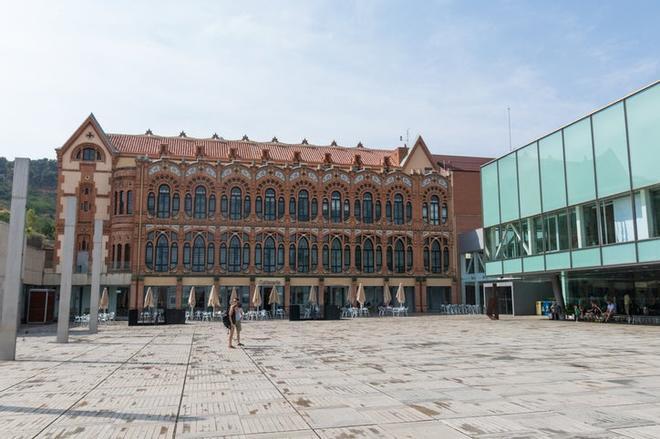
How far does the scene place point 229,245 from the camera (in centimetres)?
5012

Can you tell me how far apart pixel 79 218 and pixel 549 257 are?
40126mm

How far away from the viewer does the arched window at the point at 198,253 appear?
161 ft

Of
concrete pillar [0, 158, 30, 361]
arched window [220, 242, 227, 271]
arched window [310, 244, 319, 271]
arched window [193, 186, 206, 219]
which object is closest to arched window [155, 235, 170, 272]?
arched window [193, 186, 206, 219]

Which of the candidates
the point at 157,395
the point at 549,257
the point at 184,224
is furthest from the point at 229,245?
the point at 157,395

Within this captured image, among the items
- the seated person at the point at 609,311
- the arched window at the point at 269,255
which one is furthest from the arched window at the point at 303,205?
the seated person at the point at 609,311

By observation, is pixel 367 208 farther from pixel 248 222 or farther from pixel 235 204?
pixel 235 204

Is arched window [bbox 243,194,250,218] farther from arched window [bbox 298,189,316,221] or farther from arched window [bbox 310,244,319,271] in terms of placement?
arched window [bbox 310,244,319,271]

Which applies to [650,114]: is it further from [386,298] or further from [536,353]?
[386,298]

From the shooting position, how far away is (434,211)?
55656 millimetres

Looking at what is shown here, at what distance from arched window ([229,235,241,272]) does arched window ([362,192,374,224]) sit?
41.0 feet

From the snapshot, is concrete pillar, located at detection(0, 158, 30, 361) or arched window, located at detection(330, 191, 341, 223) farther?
arched window, located at detection(330, 191, 341, 223)

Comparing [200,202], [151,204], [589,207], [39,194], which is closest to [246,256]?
[200,202]

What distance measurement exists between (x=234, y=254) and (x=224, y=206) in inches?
180

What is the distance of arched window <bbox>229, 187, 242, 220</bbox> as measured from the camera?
5078 centimetres
